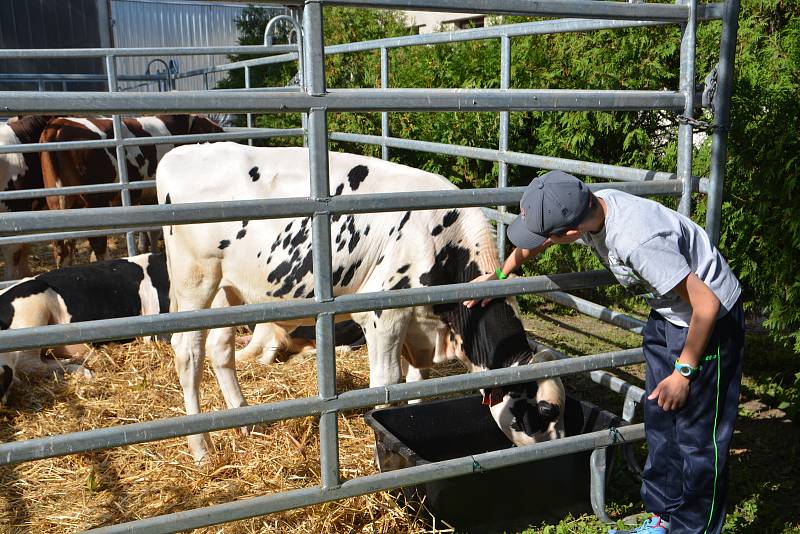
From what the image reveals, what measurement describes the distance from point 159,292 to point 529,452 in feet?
11.9

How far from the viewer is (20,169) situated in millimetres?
7684

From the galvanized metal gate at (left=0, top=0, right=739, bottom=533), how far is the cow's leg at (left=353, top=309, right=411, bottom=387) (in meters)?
1.01

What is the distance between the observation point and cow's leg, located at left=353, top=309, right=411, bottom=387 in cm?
382

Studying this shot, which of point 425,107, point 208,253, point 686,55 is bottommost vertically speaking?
point 208,253

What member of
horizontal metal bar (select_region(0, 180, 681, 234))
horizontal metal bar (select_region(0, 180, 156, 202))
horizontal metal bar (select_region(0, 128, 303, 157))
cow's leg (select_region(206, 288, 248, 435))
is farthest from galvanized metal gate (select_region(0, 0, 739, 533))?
horizontal metal bar (select_region(0, 180, 156, 202))

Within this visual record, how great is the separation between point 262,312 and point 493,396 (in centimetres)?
143

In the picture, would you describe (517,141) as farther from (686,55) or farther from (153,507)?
(153,507)

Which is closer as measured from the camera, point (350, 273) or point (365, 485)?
point (365, 485)

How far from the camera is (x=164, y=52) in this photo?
666 centimetres

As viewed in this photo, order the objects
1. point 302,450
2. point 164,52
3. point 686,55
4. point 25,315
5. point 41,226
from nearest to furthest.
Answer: point 41,226
point 686,55
point 302,450
point 25,315
point 164,52

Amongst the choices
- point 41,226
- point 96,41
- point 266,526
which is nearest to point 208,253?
point 266,526

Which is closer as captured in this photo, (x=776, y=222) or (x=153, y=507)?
(x=153, y=507)

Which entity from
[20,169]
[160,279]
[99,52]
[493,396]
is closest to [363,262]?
[493,396]

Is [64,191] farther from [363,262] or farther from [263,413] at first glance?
[263,413]
